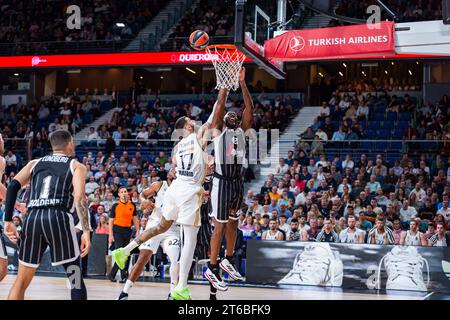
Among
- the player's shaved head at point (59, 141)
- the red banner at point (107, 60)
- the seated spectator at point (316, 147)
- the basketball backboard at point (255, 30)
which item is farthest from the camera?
the red banner at point (107, 60)

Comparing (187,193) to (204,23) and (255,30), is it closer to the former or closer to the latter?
(255,30)

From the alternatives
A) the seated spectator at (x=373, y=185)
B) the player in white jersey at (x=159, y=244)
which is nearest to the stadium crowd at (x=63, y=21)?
the seated spectator at (x=373, y=185)

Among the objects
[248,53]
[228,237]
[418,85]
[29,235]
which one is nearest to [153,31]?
[418,85]

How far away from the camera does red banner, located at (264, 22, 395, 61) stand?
38.7 feet

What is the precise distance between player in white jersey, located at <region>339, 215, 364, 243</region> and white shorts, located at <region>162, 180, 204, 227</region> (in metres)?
6.06

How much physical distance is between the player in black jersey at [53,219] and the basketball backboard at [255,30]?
16.0ft

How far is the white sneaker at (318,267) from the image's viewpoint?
1295 cm

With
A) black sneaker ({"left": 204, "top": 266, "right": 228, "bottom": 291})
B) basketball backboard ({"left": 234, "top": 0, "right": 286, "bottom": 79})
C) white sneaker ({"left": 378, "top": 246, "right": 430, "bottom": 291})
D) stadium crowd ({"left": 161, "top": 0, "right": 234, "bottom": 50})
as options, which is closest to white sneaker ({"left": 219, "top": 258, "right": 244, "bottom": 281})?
black sneaker ({"left": 204, "top": 266, "right": 228, "bottom": 291})

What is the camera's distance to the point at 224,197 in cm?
862

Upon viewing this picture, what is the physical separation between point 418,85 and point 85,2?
1280cm

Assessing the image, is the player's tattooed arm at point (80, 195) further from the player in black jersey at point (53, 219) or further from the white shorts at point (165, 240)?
the white shorts at point (165, 240)

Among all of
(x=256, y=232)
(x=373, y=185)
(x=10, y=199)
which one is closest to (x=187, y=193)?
(x=10, y=199)

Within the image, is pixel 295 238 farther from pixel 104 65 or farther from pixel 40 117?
pixel 40 117

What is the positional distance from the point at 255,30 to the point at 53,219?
646 centimetres
